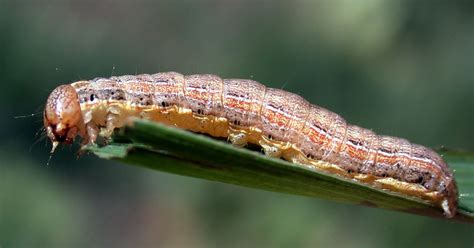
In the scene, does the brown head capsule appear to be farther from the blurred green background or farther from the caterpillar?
the blurred green background

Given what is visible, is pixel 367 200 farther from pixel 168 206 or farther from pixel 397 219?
pixel 168 206

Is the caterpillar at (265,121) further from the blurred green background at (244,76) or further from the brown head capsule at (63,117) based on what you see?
the blurred green background at (244,76)

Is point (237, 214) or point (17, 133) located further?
point (17, 133)

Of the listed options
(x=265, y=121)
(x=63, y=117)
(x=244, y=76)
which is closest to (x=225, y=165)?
(x=265, y=121)

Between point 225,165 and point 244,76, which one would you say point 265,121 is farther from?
point 244,76

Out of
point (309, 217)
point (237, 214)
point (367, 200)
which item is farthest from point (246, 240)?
point (367, 200)

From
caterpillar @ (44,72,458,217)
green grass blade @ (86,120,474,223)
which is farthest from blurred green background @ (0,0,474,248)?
green grass blade @ (86,120,474,223)

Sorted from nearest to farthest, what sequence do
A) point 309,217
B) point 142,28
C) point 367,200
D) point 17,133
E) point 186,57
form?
point 367,200 → point 309,217 → point 17,133 → point 186,57 → point 142,28

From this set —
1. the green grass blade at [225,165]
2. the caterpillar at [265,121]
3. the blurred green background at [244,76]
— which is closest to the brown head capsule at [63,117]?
the caterpillar at [265,121]
